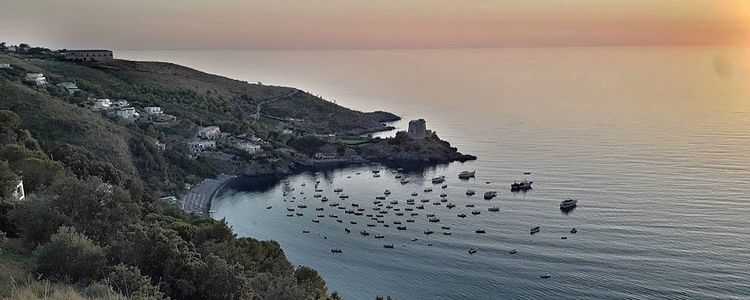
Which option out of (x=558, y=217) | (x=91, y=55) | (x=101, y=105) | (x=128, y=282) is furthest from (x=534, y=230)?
(x=91, y=55)

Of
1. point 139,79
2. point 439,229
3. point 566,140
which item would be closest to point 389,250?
point 439,229

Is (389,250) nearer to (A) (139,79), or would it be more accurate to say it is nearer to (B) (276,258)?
(B) (276,258)

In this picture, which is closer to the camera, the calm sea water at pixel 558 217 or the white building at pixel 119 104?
the calm sea water at pixel 558 217

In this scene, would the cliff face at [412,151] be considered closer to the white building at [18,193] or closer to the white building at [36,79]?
the white building at [36,79]

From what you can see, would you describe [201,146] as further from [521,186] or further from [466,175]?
[521,186]

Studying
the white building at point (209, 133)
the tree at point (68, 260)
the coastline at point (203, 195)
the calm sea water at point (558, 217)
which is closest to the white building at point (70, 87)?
the white building at point (209, 133)

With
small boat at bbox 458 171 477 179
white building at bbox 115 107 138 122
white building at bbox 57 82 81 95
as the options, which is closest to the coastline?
white building at bbox 115 107 138 122
